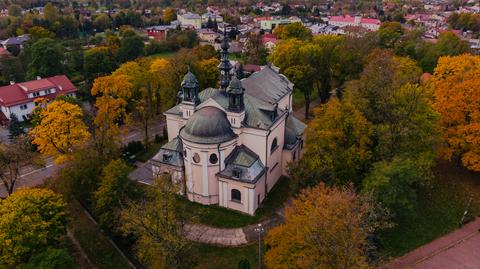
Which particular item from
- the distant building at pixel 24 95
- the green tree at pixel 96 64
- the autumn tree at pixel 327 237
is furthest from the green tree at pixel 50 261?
the green tree at pixel 96 64

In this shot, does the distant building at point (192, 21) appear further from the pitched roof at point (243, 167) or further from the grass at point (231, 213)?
the grass at point (231, 213)

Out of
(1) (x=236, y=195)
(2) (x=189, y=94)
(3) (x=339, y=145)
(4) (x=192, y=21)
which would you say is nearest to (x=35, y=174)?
(2) (x=189, y=94)

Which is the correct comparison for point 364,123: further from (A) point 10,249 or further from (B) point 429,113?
(A) point 10,249

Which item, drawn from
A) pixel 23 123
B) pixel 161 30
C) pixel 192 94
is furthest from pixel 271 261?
pixel 161 30

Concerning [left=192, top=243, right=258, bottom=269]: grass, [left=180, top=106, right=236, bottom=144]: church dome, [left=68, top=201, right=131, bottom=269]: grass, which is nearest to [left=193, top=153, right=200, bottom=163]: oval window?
[left=180, top=106, right=236, bottom=144]: church dome

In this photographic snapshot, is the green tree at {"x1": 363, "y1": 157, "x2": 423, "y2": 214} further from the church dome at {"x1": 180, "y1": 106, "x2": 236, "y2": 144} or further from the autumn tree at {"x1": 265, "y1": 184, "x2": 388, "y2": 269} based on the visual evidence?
the church dome at {"x1": 180, "y1": 106, "x2": 236, "y2": 144}

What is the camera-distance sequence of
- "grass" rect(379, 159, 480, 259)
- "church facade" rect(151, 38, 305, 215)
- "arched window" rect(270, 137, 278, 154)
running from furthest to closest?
1. "arched window" rect(270, 137, 278, 154)
2. "church facade" rect(151, 38, 305, 215)
3. "grass" rect(379, 159, 480, 259)
